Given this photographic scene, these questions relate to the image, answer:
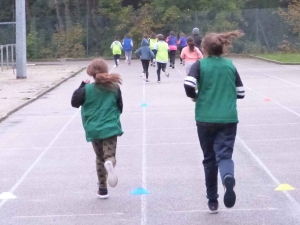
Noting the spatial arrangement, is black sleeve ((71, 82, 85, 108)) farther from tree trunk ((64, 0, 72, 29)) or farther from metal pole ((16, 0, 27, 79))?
tree trunk ((64, 0, 72, 29))

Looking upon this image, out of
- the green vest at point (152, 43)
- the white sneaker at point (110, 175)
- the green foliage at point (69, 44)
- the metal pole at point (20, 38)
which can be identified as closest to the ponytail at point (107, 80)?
the white sneaker at point (110, 175)

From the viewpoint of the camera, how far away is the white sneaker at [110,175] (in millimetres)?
7109

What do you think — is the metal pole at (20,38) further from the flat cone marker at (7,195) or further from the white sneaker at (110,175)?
the white sneaker at (110,175)

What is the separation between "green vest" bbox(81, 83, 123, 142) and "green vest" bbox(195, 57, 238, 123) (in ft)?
4.04

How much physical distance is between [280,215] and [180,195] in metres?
1.34

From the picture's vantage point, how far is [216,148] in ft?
21.2

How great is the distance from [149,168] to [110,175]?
2263 millimetres

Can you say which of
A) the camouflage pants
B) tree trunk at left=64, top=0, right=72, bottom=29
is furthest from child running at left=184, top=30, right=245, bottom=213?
tree trunk at left=64, top=0, right=72, bottom=29

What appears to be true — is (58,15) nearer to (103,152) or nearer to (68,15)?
(68,15)

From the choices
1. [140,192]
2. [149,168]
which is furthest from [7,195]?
[149,168]

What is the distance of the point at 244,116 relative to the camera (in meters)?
14.6

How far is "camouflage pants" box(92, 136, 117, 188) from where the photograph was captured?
7324 mm

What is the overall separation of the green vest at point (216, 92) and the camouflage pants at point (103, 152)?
1266 millimetres

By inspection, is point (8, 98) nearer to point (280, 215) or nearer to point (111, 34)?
point (280, 215)
